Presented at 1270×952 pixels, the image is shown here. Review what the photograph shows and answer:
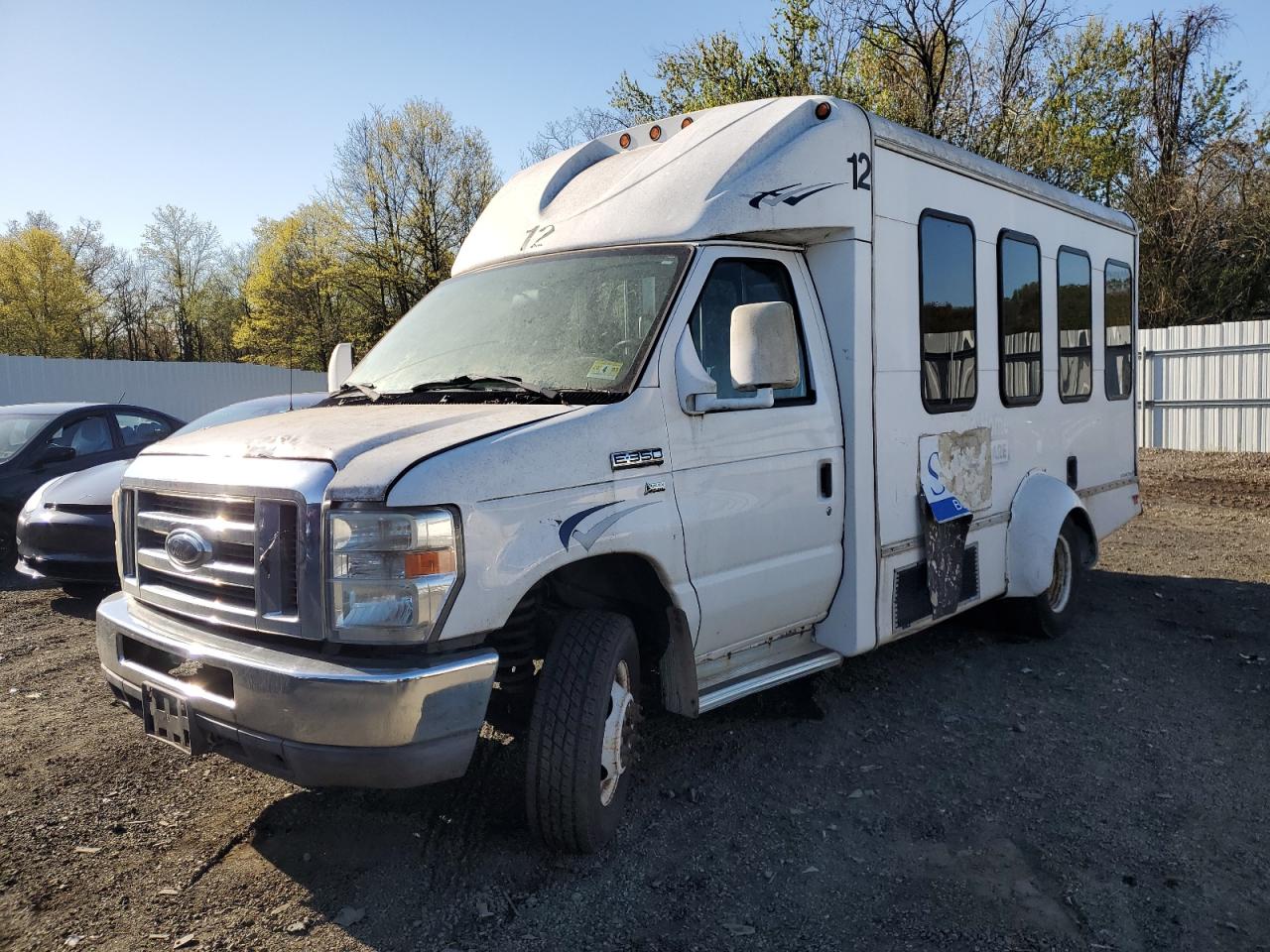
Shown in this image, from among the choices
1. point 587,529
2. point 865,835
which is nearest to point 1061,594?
point 865,835

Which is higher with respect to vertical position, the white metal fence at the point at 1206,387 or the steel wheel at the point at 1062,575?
the white metal fence at the point at 1206,387

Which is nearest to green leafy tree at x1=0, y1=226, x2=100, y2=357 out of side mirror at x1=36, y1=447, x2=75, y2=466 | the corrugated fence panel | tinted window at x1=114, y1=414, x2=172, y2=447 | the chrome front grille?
the corrugated fence panel

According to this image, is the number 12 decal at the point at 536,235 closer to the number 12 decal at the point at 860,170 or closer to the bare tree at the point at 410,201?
the number 12 decal at the point at 860,170

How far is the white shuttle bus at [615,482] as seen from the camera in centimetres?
296

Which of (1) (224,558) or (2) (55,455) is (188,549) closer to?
(1) (224,558)

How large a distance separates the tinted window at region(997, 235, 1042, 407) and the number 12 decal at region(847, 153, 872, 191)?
1.56 meters

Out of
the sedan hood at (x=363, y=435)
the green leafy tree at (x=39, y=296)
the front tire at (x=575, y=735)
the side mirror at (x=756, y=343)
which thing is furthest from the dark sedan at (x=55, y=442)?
the green leafy tree at (x=39, y=296)

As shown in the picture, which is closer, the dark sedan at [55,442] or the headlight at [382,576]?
the headlight at [382,576]

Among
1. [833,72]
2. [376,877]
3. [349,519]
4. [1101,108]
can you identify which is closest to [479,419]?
[349,519]

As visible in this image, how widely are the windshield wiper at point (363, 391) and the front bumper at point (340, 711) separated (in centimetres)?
128

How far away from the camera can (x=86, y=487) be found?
756 cm

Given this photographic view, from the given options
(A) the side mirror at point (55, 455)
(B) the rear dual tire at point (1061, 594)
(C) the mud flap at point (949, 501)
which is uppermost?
(A) the side mirror at point (55, 455)

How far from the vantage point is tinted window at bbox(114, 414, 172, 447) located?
1008 centimetres

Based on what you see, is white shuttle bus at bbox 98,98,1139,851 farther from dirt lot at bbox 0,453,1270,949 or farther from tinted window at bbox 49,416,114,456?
tinted window at bbox 49,416,114,456
